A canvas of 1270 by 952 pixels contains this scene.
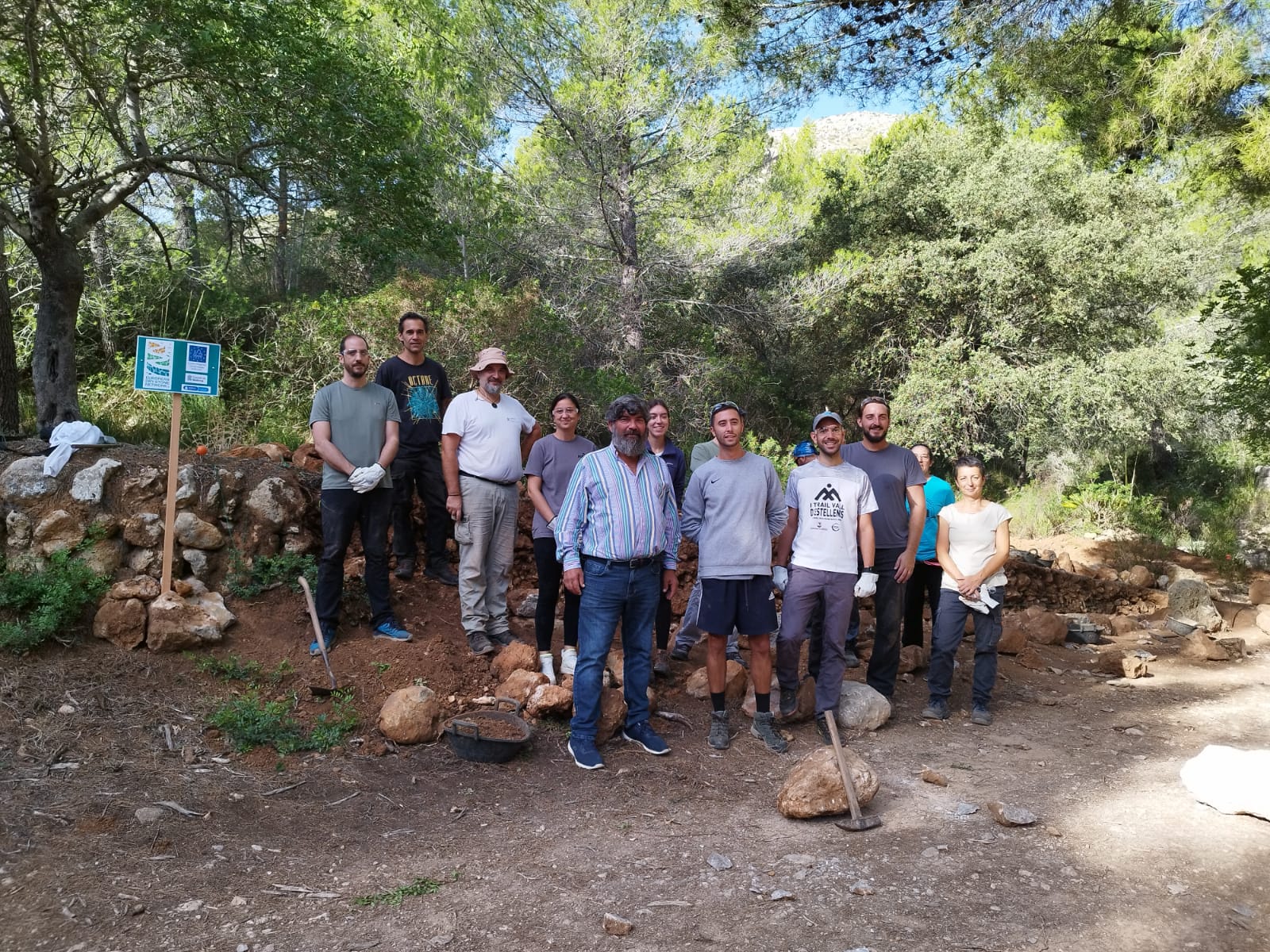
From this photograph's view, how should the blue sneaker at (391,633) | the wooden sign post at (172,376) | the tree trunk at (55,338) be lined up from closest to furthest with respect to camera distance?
the wooden sign post at (172,376) → the blue sneaker at (391,633) → the tree trunk at (55,338)

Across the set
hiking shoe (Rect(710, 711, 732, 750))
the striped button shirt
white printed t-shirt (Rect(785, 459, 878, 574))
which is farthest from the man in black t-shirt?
white printed t-shirt (Rect(785, 459, 878, 574))

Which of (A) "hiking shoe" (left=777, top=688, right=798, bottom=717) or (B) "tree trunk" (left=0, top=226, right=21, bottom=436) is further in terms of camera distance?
(B) "tree trunk" (left=0, top=226, right=21, bottom=436)

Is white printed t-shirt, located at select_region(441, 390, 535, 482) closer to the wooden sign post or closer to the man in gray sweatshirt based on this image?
the man in gray sweatshirt

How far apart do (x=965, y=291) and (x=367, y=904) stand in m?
15.1

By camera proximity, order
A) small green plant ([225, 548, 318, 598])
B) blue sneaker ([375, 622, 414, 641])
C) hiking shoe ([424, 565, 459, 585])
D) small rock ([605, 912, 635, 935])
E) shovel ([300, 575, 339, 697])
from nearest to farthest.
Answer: small rock ([605, 912, 635, 935])
shovel ([300, 575, 339, 697])
blue sneaker ([375, 622, 414, 641])
small green plant ([225, 548, 318, 598])
hiking shoe ([424, 565, 459, 585])

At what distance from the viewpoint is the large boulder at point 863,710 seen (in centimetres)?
527

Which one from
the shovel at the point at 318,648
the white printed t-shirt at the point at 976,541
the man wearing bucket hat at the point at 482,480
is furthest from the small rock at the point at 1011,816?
the shovel at the point at 318,648

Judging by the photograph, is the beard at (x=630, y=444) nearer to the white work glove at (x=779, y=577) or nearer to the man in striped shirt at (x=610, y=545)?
the man in striped shirt at (x=610, y=545)

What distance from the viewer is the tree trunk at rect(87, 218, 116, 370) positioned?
11375 millimetres

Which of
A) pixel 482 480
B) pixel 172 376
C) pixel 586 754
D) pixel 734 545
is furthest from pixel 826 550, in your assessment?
pixel 172 376

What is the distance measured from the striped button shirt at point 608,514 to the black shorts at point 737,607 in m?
0.42

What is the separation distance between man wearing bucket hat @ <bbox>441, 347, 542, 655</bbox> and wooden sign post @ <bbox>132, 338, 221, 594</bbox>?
1.56 metres

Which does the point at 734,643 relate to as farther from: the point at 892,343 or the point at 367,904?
the point at 892,343

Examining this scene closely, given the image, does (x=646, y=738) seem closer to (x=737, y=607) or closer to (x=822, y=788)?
(x=737, y=607)
